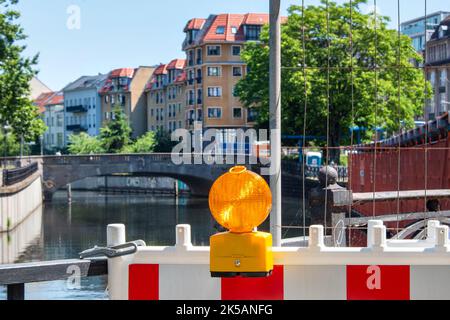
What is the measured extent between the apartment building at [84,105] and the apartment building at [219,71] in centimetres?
3054

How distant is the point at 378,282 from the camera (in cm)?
350

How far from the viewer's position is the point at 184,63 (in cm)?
10656

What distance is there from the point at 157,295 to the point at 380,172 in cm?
2250

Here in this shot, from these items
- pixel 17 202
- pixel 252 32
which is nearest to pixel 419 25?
pixel 252 32

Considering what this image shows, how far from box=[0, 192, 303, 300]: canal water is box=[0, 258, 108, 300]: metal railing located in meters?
15.2

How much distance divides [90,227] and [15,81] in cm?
787

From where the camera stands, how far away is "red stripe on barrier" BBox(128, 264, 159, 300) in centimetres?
356

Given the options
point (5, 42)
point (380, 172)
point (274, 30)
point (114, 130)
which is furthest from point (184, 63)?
point (274, 30)

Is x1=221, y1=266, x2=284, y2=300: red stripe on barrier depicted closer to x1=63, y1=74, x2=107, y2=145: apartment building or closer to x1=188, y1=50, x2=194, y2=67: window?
x1=188, y1=50, x2=194, y2=67: window

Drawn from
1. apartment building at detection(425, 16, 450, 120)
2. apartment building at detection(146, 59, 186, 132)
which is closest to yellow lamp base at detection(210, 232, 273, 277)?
apartment building at detection(425, 16, 450, 120)

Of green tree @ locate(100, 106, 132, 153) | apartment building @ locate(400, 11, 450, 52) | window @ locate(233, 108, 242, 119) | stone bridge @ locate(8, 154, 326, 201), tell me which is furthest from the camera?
apartment building @ locate(400, 11, 450, 52)

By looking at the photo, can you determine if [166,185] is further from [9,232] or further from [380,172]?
[380,172]
